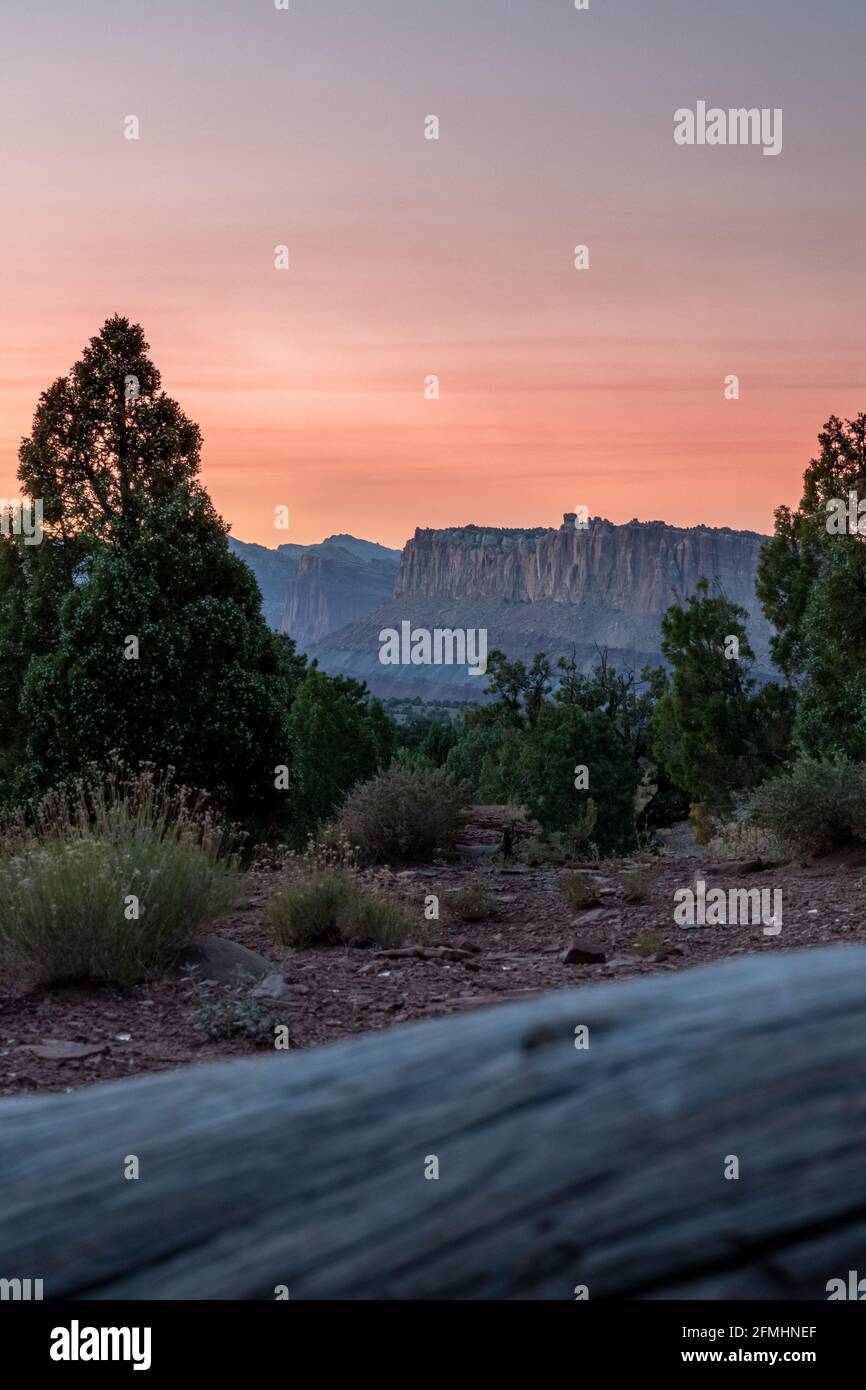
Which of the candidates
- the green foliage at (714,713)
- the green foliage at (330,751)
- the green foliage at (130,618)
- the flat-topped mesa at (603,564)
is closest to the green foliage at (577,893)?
the green foliage at (130,618)

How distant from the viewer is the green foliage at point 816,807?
14242mm

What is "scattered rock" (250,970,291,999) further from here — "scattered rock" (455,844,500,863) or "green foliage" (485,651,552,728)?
"green foliage" (485,651,552,728)

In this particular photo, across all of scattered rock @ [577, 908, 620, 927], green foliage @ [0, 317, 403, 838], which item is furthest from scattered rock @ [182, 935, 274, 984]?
green foliage @ [0, 317, 403, 838]

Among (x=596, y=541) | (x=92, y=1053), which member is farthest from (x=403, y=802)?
(x=596, y=541)

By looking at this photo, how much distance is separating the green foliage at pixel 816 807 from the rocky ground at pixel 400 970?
296mm

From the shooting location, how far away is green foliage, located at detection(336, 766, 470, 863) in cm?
1653

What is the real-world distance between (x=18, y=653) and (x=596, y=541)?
15144 centimetres

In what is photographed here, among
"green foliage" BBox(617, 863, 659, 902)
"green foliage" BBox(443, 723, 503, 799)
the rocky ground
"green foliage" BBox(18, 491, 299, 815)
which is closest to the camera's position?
the rocky ground

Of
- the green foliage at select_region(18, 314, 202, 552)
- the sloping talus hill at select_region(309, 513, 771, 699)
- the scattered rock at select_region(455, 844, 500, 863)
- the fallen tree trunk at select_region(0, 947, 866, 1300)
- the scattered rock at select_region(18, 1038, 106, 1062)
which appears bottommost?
the scattered rock at select_region(455, 844, 500, 863)

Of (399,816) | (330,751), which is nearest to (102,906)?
(399,816)

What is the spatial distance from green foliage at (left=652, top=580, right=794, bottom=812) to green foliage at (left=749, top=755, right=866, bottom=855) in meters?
14.5

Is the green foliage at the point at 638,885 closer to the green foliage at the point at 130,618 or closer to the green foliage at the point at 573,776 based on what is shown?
the green foliage at the point at 130,618
